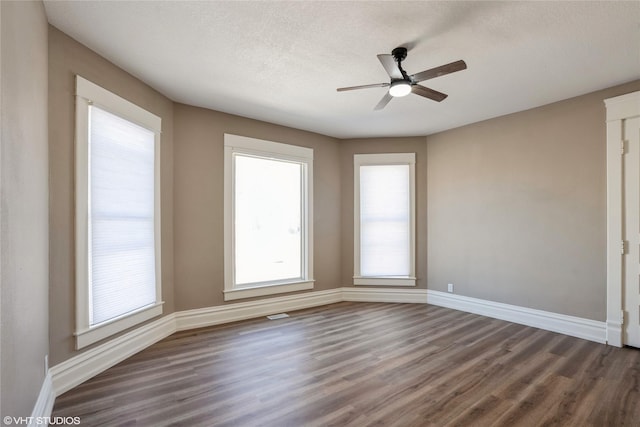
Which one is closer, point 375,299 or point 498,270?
point 498,270

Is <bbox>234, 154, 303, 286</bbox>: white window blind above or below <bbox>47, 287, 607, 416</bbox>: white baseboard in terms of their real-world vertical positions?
above

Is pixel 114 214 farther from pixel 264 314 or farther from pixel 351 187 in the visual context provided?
pixel 351 187

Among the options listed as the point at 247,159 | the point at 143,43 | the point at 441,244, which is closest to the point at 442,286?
the point at 441,244

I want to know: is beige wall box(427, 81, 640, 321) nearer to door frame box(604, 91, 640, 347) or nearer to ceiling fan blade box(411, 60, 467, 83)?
door frame box(604, 91, 640, 347)

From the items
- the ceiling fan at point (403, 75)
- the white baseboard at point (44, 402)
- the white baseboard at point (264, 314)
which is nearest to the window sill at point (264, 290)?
the white baseboard at point (264, 314)

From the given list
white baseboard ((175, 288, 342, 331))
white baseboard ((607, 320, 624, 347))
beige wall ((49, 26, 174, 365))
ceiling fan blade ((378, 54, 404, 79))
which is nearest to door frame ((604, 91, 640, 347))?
white baseboard ((607, 320, 624, 347))

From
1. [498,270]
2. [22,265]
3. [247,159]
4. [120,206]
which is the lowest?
[498,270]

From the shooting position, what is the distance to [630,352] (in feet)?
10.1

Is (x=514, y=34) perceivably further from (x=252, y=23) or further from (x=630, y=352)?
(x=630, y=352)

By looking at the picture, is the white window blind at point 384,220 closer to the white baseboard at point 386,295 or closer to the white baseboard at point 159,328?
the white baseboard at point 386,295

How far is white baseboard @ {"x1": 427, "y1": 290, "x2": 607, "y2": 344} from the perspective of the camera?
3.40 m

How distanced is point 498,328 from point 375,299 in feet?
5.93

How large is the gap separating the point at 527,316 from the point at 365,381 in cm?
264

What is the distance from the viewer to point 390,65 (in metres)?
2.27
